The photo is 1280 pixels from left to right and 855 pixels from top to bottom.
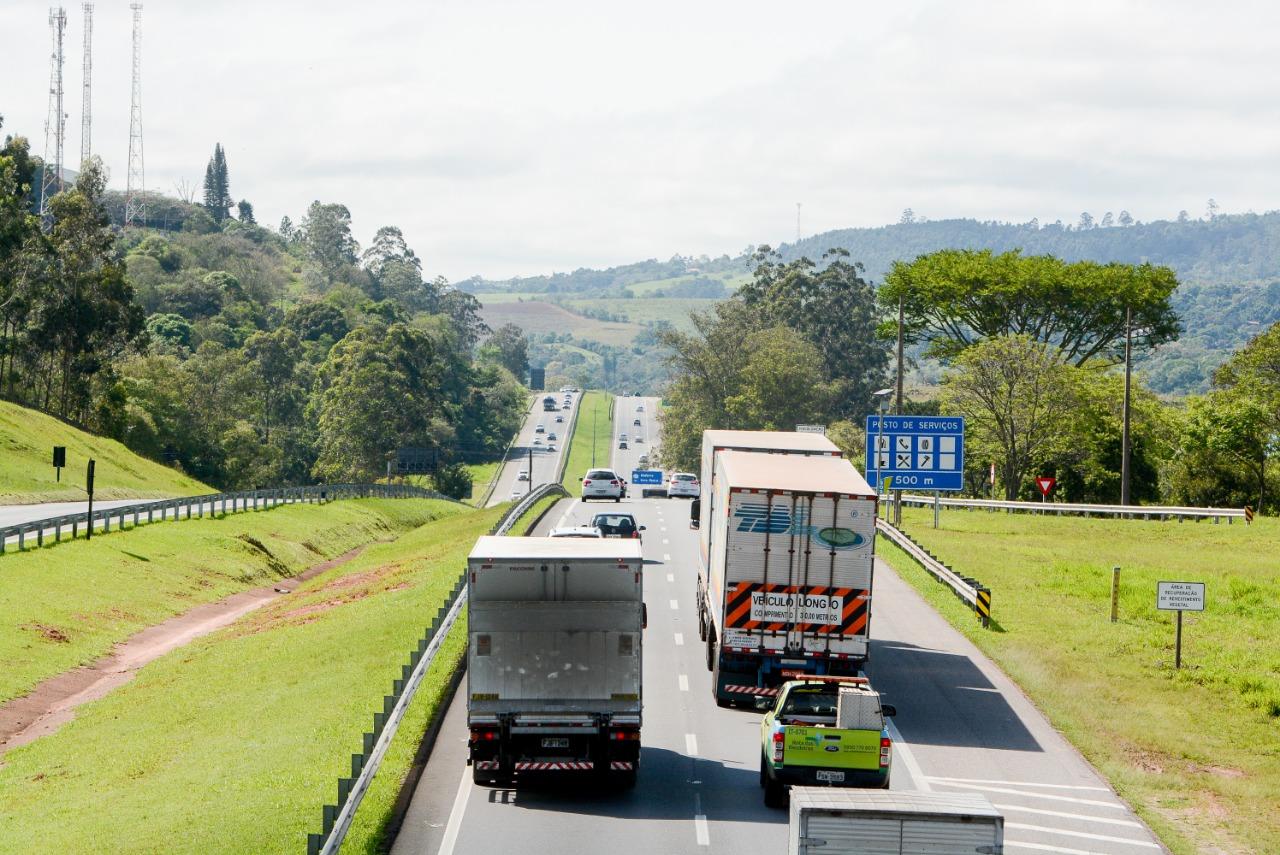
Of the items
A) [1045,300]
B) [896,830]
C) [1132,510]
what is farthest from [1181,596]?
[1045,300]


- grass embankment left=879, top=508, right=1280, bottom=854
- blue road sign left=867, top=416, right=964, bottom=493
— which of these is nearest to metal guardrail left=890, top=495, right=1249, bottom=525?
grass embankment left=879, top=508, right=1280, bottom=854

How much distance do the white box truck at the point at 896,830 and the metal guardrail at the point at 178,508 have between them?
38096 mm

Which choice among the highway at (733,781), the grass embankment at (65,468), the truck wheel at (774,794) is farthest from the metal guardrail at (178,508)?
the truck wheel at (774,794)

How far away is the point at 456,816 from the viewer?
19.7 m

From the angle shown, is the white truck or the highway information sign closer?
the white truck

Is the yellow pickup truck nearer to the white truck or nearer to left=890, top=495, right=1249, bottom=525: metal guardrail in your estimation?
the white truck

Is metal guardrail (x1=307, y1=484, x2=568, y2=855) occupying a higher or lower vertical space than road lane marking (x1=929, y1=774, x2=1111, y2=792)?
higher

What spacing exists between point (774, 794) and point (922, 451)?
3682cm

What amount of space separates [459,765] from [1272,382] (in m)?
78.2

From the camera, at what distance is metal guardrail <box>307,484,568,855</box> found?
Result: 52.7 feet


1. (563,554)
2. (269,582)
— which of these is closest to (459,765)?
(563,554)

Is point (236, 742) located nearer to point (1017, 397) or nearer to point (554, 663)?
point (554, 663)

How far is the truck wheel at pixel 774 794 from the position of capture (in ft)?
65.6

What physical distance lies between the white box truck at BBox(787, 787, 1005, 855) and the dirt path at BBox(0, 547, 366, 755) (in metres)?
21.8
